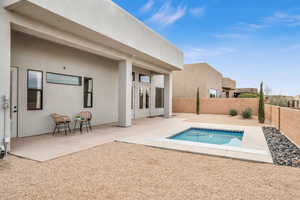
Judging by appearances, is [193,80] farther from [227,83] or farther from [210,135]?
[210,135]

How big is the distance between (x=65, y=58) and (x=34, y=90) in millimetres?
1834

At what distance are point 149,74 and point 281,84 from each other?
33915 mm

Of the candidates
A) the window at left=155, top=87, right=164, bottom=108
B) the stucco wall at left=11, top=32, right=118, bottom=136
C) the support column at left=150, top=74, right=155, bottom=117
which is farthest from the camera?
the window at left=155, top=87, right=164, bottom=108

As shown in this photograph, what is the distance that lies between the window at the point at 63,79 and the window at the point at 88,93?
433 millimetres

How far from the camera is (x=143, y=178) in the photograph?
3.20m

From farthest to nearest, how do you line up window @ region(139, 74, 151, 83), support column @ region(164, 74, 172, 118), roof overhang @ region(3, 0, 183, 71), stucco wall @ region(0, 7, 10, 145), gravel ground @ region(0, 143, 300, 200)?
1. support column @ region(164, 74, 172, 118)
2. window @ region(139, 74, 151, 83)
3. roof overhang @ region(3, 0, 183, 71)
4. stucco wall @ region(0, 7, 10, 145)
5. gravel ground @ region(0, 143, 300, 200)

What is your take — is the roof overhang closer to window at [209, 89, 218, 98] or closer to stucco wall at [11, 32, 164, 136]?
stucco wall at [11, 32, 164, 136]

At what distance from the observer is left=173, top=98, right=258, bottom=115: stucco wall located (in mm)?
15605

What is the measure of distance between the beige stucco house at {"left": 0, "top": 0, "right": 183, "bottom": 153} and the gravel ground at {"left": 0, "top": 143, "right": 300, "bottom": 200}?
1.89m

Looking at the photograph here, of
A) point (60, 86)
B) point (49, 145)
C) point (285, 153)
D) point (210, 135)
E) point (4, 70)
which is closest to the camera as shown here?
point (4, 70)

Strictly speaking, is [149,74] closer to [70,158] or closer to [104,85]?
[104,85]

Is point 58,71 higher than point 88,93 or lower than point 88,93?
higher

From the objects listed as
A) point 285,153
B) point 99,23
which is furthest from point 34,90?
point 285,153

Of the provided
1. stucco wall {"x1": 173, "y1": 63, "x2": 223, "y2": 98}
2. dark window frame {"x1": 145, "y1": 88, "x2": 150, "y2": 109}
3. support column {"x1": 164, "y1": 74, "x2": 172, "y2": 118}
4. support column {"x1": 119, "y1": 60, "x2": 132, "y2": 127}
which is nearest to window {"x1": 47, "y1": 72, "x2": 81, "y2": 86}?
support column {"x1": 119, "y1": 60, "x2": 132, "y2": 127}
